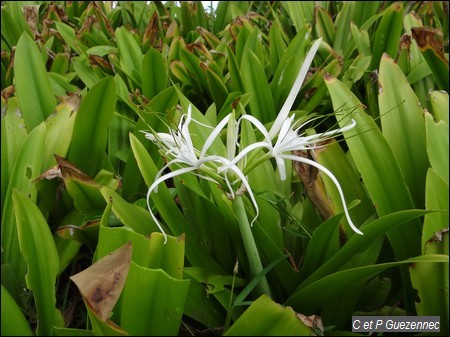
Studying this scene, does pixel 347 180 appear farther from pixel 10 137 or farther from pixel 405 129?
pixel 10 137

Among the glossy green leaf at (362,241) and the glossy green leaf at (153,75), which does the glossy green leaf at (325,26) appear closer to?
the glossy green leaf at (153,75)

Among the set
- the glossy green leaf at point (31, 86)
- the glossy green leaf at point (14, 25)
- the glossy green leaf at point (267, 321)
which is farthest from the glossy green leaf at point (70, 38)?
the glossy green leaf at point (267, 321)

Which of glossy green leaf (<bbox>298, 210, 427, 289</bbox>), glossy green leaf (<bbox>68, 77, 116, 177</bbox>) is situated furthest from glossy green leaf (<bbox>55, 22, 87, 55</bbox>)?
glossy green leaf (<bbox>298, 210, 427, 289</bbox>)

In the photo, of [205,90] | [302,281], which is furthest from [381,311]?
[205,90]

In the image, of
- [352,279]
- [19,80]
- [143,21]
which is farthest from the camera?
[143,21]

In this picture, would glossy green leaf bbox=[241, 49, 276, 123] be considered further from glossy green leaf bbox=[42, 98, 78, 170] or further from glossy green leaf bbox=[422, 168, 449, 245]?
glossy green leaf bbox=[422, 168, 449, 245]

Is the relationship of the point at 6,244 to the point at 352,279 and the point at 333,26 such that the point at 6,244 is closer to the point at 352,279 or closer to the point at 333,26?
the point at 352,279

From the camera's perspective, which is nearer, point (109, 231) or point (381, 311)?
point (109, 231)
